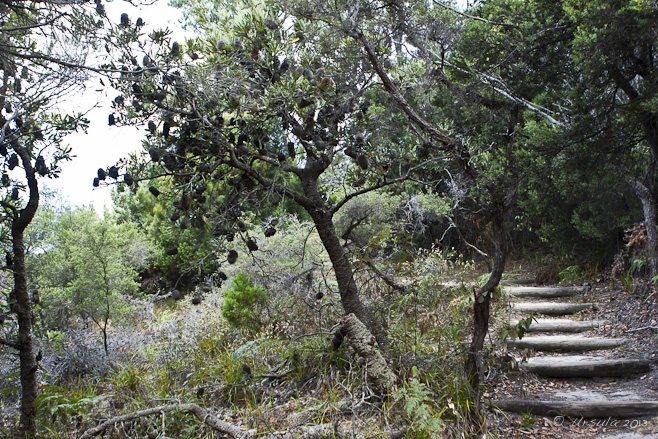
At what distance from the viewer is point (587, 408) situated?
3.85 metres

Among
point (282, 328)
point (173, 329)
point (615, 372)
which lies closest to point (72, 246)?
point (173, 329)

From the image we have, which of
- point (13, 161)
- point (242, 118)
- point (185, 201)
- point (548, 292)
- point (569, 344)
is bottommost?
point (569, 344)

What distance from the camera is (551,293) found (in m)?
7.52

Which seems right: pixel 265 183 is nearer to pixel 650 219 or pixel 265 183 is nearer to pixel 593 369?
pixel 593 369

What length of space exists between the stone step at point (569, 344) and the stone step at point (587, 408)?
1375 mm

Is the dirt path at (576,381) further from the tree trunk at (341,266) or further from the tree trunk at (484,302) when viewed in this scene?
the tree trunk at (341,266)

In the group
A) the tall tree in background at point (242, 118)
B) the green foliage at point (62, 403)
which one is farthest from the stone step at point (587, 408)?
the green foliage at point (62, 403)

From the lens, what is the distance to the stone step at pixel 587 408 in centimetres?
381

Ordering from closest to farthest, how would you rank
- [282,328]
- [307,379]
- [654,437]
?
1. [654,437]
2. [307,379]
3. [282,328]

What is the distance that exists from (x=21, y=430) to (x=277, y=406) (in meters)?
1.88

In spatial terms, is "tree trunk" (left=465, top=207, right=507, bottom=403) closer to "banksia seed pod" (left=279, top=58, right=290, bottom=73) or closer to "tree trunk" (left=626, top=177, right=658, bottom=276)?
"banksia seed pod" (left=279, top=58, right=290, bottom=73)

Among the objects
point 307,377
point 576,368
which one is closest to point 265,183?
point 307,377

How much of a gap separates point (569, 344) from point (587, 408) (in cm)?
157

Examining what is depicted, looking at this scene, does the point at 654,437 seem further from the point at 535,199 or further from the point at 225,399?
the point at 535,199
